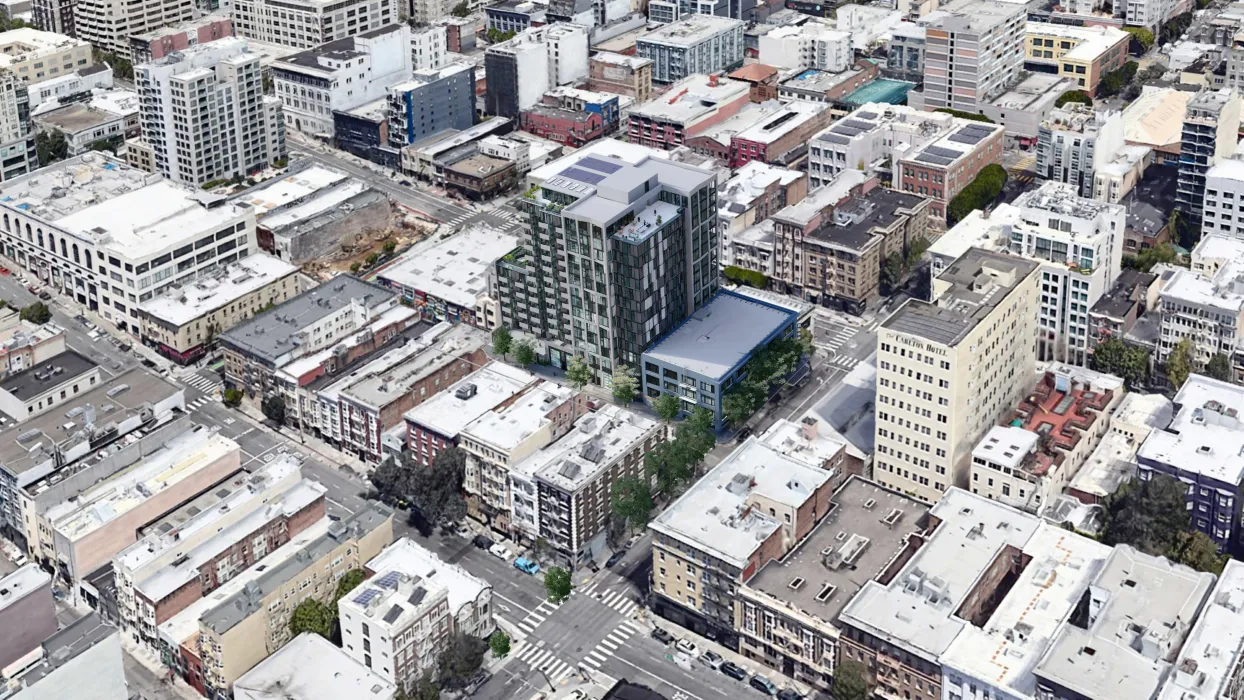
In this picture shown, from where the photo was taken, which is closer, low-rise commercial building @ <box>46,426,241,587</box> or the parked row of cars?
the parked row of cars

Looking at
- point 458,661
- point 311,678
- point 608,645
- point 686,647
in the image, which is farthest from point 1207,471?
point 311,678

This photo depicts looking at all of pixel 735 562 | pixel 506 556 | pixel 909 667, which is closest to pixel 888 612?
pixel 909 667

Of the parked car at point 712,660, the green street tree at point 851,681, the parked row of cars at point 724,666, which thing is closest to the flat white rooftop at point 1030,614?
the green street tree at point 851,681

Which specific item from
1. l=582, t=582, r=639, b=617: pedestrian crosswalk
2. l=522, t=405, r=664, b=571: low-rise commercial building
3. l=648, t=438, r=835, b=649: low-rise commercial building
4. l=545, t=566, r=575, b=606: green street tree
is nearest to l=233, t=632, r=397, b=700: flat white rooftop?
l=545, t=566, r=575, b=606: green street tree

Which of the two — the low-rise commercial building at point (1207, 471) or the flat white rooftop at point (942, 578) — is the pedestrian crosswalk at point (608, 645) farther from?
the low-rise commercial building at point (1207, 471)

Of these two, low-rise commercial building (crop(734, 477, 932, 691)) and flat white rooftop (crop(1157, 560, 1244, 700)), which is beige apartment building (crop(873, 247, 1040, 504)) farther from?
flat white rooftop (crop(1157, 560, 1244, 700))

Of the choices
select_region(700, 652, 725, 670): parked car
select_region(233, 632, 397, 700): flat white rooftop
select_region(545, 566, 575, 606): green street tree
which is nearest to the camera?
select_region(233, 632, 397, 700): flat white rooftop

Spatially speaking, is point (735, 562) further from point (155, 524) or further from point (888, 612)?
point (155, 524)
